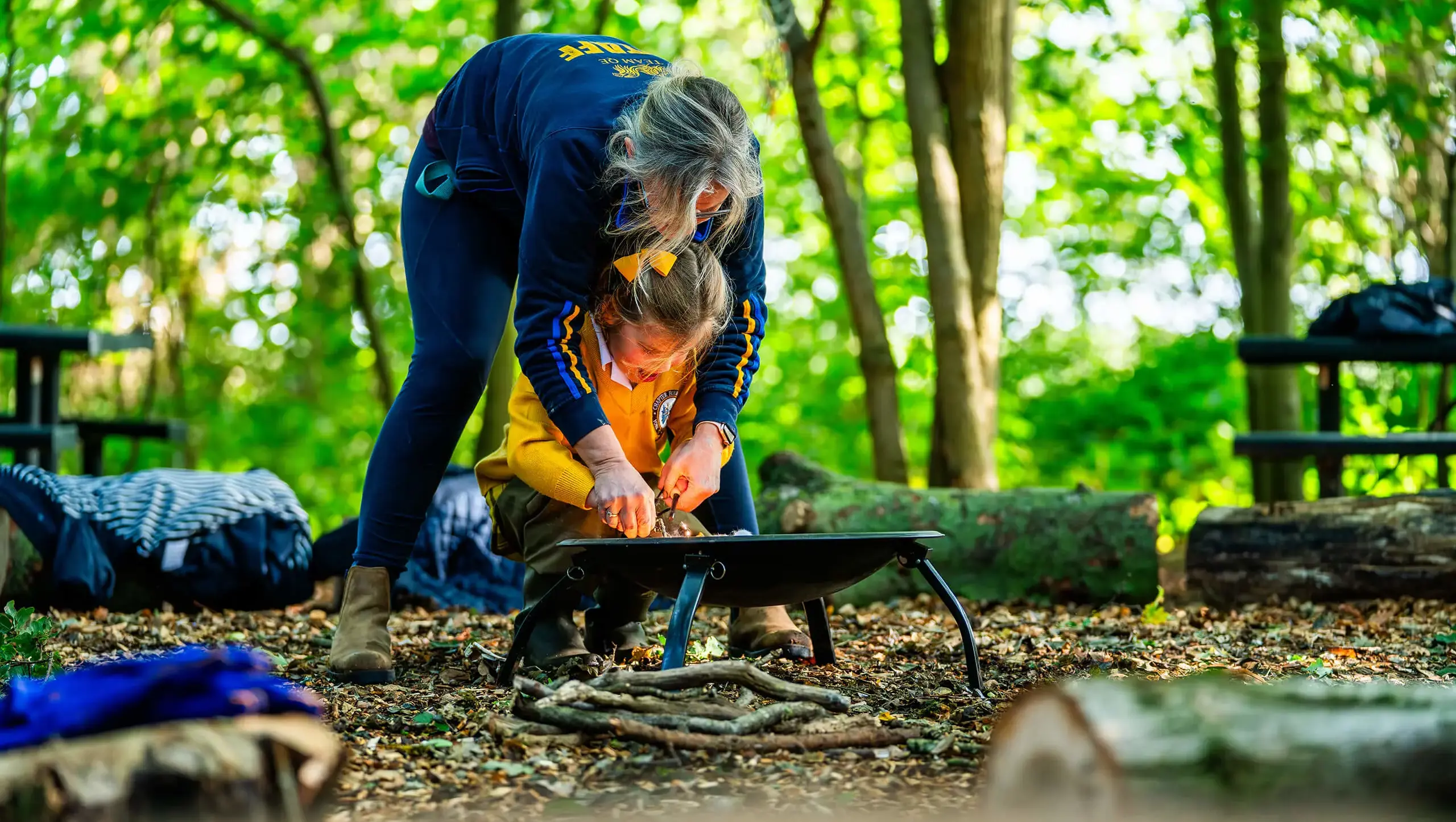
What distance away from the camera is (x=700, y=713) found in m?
2.26

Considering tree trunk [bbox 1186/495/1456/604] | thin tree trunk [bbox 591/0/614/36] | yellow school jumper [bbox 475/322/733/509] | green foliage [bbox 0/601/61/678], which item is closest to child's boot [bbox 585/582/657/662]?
yellow school jumper [bbox 475/322/733/509]

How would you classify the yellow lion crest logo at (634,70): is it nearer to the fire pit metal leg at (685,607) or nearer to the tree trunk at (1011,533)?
the fire pit metal leg at (685,607)

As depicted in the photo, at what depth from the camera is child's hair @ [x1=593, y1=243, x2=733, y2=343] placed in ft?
8.89

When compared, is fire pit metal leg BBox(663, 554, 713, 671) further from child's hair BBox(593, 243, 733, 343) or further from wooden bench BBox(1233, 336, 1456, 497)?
wooden bench BBox(1233, 336, 1456, 497)

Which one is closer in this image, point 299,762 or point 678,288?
point 299,762

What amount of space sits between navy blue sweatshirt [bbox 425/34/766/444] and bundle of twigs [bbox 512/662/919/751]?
0.60 metres

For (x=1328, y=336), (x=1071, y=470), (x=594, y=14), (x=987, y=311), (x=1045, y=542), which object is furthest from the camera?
(x=1071, y=470)

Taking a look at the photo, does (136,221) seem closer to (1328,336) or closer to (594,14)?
(594,14)

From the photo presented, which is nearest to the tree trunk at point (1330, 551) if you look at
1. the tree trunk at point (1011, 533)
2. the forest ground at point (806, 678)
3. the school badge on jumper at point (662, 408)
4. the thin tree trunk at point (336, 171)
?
the forest ground at point (806, 678)

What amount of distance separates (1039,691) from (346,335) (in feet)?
28.3

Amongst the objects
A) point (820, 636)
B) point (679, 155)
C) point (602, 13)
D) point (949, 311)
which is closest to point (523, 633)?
Result: point (820, 636)

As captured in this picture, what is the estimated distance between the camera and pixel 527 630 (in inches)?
112

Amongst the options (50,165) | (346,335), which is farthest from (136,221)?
(346,335)

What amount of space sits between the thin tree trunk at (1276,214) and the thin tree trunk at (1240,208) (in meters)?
0.08
